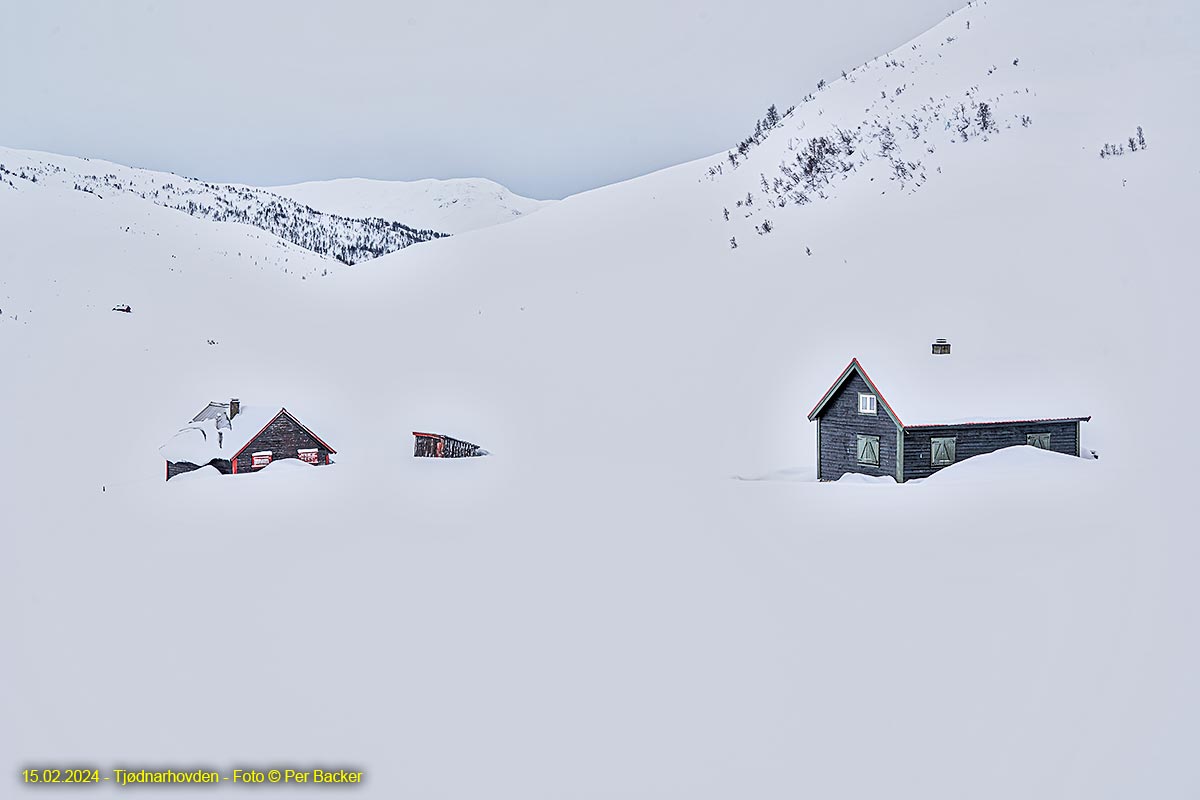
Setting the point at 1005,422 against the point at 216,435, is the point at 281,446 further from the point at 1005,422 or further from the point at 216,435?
the point at 1005,422

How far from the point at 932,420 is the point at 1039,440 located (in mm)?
2930

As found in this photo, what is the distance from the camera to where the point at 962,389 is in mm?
24891

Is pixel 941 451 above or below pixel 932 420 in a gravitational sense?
below

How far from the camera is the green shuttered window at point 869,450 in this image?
24688mm

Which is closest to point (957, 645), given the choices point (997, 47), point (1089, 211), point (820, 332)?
point (820, 332)

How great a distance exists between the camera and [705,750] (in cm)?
1162

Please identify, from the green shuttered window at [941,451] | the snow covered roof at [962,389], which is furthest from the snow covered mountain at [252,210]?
the green shuttered window at [941,451]

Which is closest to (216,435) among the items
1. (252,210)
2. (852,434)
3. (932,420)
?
(852,434)

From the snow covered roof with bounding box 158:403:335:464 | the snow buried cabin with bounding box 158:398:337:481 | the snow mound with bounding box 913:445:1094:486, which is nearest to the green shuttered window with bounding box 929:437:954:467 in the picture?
the snow mound with bounding box 913:445:1094:486

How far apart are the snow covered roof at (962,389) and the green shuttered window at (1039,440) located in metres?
0.42

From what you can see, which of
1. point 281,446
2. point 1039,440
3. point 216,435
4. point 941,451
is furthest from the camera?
point 281,446

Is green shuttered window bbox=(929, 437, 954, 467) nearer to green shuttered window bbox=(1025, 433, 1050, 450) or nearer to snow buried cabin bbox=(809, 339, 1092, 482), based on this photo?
snow buried cabin bbox=(809, 339, 1092, 482)

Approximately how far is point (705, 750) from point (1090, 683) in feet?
16.0

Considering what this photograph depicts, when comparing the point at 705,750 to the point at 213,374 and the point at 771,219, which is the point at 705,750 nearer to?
the point at 771,219
